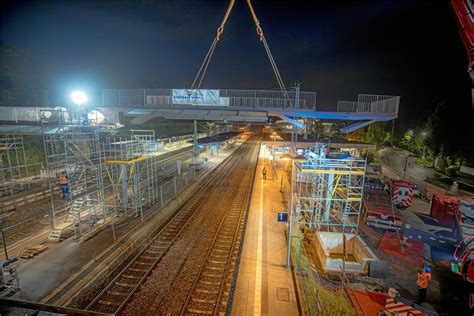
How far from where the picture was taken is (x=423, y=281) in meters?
7.67

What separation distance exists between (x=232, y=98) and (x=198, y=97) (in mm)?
2416

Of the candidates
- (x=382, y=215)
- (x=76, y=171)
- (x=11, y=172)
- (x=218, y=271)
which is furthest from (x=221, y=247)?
(x=11, y=172)

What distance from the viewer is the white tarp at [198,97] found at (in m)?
15.9

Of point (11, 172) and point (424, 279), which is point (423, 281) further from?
point (11, 172)

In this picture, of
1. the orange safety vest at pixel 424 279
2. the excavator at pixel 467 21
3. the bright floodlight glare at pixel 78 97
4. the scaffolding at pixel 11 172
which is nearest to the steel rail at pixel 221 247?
the orange safety vest at pixel 424 279

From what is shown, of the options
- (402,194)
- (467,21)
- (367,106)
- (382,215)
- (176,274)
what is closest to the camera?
(467,21)

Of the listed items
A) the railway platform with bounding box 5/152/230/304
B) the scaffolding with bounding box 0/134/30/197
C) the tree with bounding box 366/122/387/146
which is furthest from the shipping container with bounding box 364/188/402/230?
the tree with bounding box 366/122/387/146

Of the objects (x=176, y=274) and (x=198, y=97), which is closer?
(x=176, y=274)

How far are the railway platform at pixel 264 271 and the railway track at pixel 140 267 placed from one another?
3456 mm

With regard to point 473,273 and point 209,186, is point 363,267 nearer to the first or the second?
point 473,273

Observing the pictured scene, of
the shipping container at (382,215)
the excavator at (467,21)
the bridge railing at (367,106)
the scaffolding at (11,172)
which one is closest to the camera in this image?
the excavator at (467,21)

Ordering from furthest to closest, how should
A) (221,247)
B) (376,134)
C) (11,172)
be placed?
(376,134) → (11,172) → (221,247)

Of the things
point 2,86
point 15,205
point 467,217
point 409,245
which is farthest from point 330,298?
point 2,86

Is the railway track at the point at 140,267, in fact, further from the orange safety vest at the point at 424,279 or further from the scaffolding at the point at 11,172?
the scaffolding at the point at 11,172
